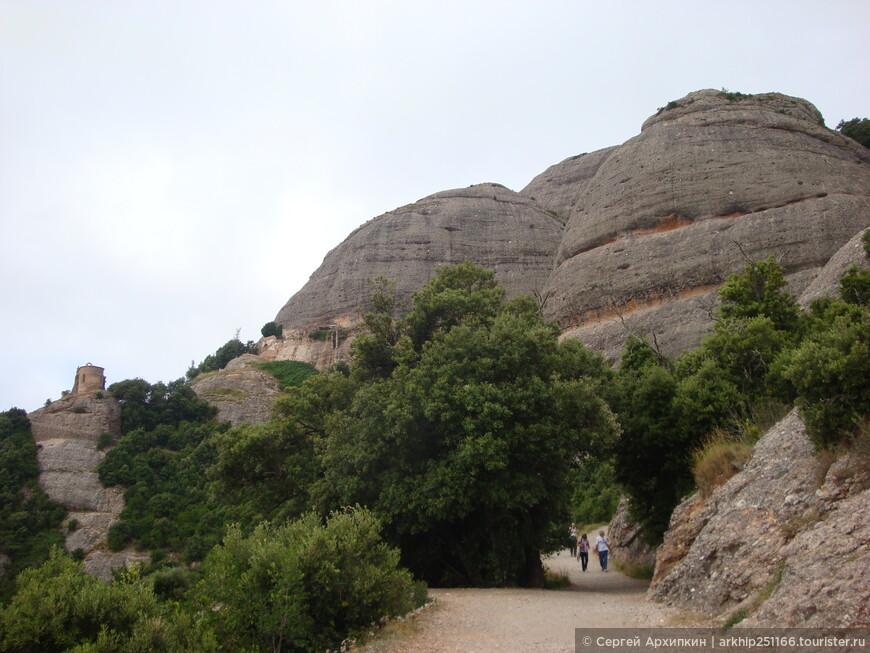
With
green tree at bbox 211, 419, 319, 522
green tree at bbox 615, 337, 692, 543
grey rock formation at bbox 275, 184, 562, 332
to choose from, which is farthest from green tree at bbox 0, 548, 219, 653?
grey rock formation at bbox 275, 184, 562, 332

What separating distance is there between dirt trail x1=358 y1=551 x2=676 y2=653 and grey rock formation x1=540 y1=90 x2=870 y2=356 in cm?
2213

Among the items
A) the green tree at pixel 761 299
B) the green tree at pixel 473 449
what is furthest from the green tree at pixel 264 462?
the green tree at pixel 761 299

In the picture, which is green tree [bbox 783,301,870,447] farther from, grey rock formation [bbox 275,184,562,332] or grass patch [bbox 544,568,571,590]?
grey rock formation [bbox 275,184,562,332]

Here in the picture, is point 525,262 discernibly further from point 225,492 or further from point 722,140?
point 225,492

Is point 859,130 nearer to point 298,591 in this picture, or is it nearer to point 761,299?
point 761,299

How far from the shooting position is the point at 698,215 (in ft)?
128

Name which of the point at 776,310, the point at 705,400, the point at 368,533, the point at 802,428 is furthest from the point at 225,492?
the point at 776,310

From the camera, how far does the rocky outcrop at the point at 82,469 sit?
3009 cm

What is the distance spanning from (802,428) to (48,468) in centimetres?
3724

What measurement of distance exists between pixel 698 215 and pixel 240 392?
32.3 metres

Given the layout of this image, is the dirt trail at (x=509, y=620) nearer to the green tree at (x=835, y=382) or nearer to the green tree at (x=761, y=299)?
the green tree at (x=835, y=382)

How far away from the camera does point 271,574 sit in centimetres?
862

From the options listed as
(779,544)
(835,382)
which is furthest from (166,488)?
(835,382)

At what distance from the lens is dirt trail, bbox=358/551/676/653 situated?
8.24m
